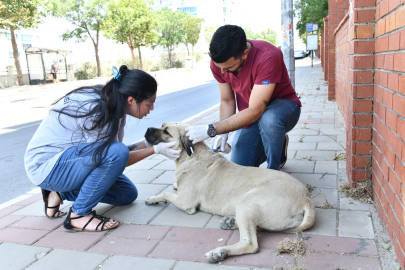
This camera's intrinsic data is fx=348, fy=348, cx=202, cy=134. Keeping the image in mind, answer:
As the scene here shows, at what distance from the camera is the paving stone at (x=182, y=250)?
9.13 ft

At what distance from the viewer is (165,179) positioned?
4.86 m

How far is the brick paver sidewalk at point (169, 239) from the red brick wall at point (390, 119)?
0.92 feet

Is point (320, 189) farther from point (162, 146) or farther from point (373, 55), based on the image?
point (162, 146)

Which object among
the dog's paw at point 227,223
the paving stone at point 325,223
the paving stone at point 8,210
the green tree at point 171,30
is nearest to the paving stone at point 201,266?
the dog's paw at point 227,223

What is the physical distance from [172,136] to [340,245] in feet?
6.23

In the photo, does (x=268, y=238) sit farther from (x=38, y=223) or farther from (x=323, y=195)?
(x=38, y=223)

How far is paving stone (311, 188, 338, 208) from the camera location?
144 inches

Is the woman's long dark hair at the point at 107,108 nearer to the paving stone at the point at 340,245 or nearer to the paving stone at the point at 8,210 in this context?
the paving stone at the point at 8,210

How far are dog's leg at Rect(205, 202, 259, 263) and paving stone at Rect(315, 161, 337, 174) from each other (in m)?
2.10

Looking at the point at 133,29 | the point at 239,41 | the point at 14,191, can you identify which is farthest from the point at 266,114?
the point at 133,29

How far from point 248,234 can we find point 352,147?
158 centimetres

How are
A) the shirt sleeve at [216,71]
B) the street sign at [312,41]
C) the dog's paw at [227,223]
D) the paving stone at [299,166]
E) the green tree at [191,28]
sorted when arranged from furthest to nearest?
the green tree at [191,28] → the street sign at [312,41] → the paving stone at [299,166] → the shirt sleeve at [216,71] → the dog's paw at [227,223]

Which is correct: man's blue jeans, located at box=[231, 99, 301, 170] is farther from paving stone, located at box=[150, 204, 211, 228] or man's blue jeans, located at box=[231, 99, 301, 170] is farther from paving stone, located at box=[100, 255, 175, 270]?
paving stone, located at box=[100, 255, 175, 270]

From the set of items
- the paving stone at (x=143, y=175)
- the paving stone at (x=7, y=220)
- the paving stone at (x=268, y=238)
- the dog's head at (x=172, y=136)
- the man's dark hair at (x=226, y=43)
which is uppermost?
the man's dark hair at (x=226, y=43)
